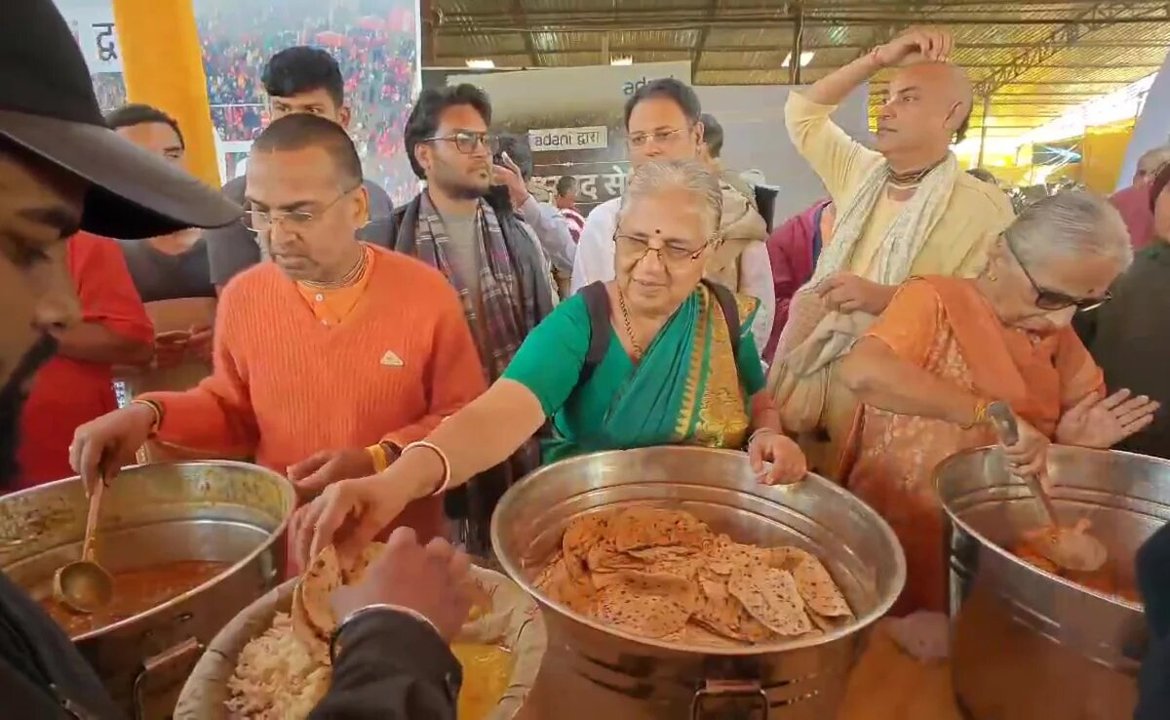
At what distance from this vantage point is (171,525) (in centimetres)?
122

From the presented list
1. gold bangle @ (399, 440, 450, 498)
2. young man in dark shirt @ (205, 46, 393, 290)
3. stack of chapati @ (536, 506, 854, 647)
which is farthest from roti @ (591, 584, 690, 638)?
young man in dark shirt @ (205, 46, 393, 290)

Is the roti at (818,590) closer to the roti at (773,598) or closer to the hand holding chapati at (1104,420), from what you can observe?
the roti at (773,598)

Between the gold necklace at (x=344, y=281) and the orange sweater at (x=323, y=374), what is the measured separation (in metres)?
0.02

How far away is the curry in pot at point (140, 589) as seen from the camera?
1.06 metres

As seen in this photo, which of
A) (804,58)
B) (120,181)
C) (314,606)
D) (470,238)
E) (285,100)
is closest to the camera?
(120,181)

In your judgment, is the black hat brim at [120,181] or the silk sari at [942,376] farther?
the silk sari at [942,376]

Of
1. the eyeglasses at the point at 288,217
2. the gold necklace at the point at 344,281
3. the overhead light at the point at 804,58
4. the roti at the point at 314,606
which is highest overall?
the overhead light at the point at 804,58

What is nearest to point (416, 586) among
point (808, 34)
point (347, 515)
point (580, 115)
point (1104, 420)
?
point (347, 515)

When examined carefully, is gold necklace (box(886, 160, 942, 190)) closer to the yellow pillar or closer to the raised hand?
the raised hand

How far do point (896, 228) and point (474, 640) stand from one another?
4.72 ft

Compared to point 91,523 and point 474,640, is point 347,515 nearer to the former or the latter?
point 474,640

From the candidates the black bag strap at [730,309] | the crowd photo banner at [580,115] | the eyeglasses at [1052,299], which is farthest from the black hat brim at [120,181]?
the crowd photo banner at [580,115]

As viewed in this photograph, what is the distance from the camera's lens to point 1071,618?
0.90 m

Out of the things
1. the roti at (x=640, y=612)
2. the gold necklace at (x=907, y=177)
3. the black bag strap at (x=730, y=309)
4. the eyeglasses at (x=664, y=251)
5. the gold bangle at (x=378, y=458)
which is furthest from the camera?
the gold necklace at (x=907, y=177)
